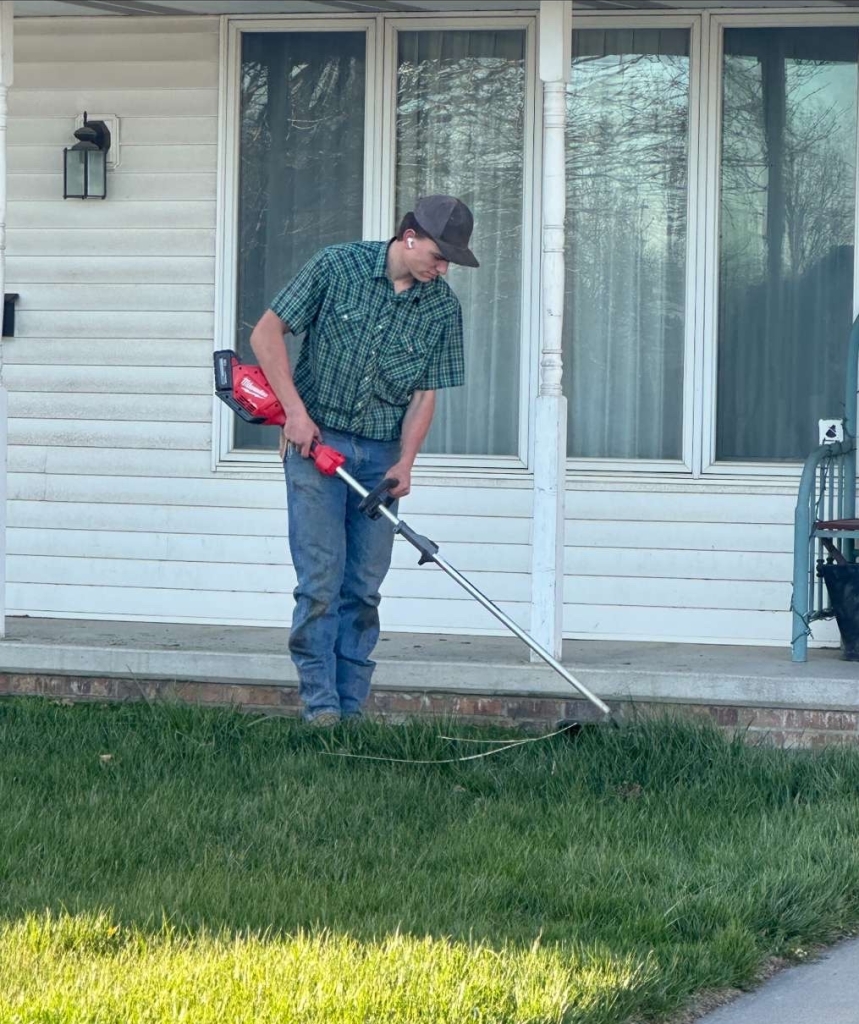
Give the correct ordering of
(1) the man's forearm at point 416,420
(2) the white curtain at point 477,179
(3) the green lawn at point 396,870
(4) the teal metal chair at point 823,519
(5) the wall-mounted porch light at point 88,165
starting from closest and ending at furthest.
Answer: (3) the green lawn at point 396,870 → (1) the man's forearm at point 416,420 → (4) the teal metal chair at point 823,519 → (2) the white curtain at point 477,179 → (5) the wall-mounted porch light at point 88,165

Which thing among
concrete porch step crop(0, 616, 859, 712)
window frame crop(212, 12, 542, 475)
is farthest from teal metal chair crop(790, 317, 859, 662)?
window frame crop(212, 12, 542, 475)

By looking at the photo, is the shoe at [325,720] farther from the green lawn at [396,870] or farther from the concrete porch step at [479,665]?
the concrete porch step at [479,665]

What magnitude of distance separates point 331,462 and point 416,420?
1.41ft

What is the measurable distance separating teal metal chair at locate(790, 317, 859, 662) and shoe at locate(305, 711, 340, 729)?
71.6 inches

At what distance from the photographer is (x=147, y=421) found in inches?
298

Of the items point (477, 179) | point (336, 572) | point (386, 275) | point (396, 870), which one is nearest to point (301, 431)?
point (336, 572)

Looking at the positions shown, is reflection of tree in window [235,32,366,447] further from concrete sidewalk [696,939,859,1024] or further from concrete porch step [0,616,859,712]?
concrete sidewalk [696,939,859,1024]

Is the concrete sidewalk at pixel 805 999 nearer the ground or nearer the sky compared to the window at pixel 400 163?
nearer the ground

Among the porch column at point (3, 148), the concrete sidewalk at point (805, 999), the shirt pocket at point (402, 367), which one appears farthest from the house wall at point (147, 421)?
the concrete sidewalk at point (805, 999)

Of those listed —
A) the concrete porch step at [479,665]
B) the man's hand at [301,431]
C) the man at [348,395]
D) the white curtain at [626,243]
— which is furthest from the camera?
the white curtain at [626,243]

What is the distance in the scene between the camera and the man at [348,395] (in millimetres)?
5672

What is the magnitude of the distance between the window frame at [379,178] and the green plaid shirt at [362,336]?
1513 mm

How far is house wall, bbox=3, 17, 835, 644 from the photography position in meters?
7.32

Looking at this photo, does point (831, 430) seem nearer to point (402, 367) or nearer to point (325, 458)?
point (402, 367)
